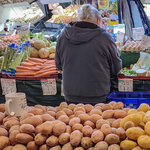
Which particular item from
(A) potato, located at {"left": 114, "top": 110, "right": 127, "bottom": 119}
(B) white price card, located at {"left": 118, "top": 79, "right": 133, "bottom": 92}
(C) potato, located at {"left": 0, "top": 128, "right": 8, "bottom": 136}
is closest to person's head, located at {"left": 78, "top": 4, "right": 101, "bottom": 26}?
(B) white price card, located at {"left": 118, "top": 79, "right": 133, "bottom": 92}

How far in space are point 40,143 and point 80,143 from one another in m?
0.21

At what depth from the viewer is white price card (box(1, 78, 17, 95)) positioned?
136 inches

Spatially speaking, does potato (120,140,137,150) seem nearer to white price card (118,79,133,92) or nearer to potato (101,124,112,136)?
potato (101,124,112,136)

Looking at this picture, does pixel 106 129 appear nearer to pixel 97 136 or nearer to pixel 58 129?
pixel 97 136

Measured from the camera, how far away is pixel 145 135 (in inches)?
44.3

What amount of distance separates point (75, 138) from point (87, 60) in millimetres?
1424

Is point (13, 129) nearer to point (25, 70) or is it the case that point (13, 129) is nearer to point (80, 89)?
point (80, 89)

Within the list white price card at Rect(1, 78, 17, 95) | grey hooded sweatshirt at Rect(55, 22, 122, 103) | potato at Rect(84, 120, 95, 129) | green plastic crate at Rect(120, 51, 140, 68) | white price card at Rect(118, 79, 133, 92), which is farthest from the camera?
green plastic crate at Rect(120, 51, 140, 68)

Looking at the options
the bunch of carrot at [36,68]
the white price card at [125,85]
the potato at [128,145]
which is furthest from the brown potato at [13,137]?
the bunch of carrot at [36,68]

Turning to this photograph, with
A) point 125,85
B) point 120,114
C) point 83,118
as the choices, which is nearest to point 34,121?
point 83,118

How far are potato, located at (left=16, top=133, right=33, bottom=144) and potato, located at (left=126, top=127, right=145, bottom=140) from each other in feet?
1.70

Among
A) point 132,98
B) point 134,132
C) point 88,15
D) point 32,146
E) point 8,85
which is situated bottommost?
point 8,85

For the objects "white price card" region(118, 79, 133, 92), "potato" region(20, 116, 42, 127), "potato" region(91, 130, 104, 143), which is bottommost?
"white price card" region(118, 79, 133, 92)

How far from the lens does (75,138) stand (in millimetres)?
1195
